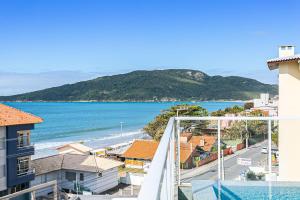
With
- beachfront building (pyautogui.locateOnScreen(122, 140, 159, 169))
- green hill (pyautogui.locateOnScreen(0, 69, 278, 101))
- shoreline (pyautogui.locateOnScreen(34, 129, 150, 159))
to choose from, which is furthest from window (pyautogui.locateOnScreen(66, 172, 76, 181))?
green hill (pyautogui.locateOnScreen(0, 69, 278, 101))

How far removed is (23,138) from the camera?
15984 mm

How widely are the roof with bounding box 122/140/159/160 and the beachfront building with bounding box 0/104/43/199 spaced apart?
12.7m

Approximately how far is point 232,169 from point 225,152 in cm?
19

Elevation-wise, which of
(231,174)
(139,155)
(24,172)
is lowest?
(139,155)

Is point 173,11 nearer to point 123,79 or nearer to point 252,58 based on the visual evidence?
point 252,58

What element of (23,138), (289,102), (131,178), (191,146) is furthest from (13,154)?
(191,146)

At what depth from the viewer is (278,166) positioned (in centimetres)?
426

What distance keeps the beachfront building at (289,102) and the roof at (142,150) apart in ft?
71.0

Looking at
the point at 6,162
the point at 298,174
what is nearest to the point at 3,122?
the point at 6,162

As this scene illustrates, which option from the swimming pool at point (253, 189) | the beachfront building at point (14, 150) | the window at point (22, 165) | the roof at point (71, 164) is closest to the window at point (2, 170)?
the beachfront building at point (14, 150)

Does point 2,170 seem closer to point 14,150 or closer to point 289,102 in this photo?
point 14,150

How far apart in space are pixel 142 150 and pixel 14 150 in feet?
49.0

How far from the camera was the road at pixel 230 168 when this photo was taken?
12.2 ft

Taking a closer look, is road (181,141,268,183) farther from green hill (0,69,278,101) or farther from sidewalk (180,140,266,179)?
green hill (0,69,278,101)
